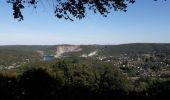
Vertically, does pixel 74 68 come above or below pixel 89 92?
below

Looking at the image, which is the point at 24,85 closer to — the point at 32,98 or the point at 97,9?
the point at 32,98

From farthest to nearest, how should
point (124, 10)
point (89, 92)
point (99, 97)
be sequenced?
point (124, 10), point (89, 92), point (99, 97)

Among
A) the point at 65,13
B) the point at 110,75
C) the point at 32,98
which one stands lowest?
the point at 110,75

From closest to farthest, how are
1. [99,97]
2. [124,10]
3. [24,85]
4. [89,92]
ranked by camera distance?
[99,97] → [89,92] → [124,10] → [24,85]


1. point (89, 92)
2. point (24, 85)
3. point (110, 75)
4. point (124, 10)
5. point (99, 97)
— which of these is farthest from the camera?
point (110, 75)

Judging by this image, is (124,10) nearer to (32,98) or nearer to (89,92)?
(89,92)

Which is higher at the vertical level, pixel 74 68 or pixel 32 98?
pixel 32 98

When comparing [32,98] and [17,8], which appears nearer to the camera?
[32,98]

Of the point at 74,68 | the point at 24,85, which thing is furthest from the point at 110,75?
the point at 24,85

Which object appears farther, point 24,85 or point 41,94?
point 24,85

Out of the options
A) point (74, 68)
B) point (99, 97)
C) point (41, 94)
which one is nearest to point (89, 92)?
point (99, 97)
